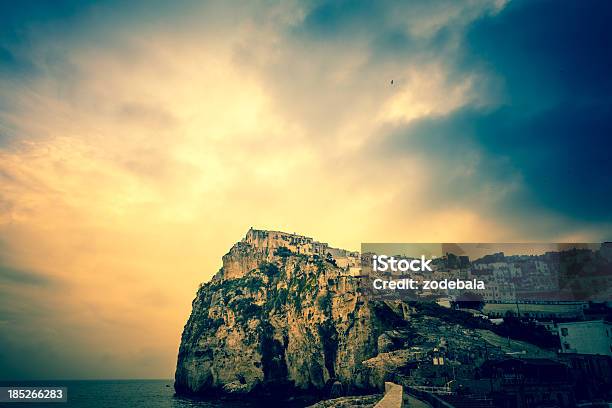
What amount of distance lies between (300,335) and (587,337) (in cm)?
5693

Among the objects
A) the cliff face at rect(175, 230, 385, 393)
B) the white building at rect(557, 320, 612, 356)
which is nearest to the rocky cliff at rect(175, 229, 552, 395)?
the cliff face at rect(175, 230, 385, 393)

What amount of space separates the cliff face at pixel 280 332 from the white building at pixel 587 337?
3362 centimetres

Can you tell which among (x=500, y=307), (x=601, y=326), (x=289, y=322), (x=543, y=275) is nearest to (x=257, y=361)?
(x=289, y=322)

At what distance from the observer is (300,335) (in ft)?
287

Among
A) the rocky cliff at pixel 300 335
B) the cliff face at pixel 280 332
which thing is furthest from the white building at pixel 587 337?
the cliff face at pixel 280 332

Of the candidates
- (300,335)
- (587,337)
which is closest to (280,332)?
(300,335)

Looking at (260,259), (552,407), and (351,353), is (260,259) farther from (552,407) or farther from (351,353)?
(552,407)

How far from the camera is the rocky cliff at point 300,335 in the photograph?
2771 inches

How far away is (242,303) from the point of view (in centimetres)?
10131

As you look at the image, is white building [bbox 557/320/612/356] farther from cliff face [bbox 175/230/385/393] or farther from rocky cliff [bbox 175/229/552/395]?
cliff face [bbox 175/230/385/393]

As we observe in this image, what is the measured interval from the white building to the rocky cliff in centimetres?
1130

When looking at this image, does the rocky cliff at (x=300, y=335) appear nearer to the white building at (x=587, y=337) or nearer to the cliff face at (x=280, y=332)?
the cliff face at (x=280, y=332)

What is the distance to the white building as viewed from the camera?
47375mm

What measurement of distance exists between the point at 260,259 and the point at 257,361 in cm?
3852
